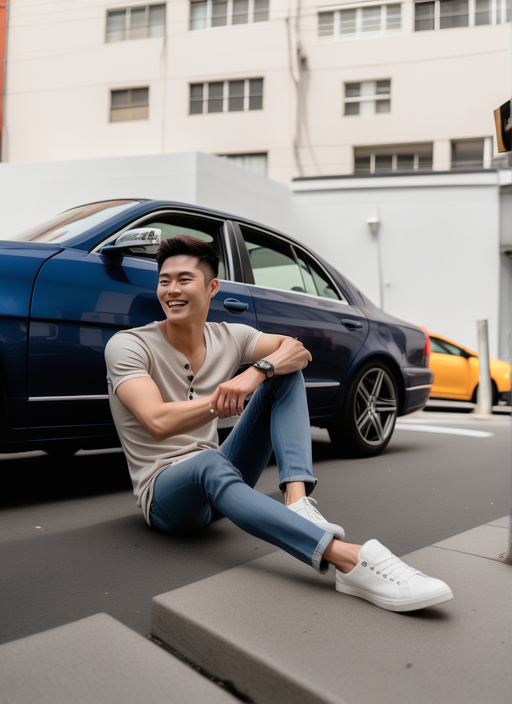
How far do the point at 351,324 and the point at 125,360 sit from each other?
2565mm

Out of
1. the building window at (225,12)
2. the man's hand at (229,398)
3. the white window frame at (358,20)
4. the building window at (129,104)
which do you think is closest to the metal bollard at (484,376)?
the man's hand at (229,398)

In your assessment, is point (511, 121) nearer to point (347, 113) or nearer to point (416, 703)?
point (416, 703)

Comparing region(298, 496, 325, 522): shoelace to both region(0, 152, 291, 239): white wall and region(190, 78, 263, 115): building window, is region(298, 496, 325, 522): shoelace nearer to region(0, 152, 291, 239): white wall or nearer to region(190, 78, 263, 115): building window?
region(0, 152, 291, 239): white wall

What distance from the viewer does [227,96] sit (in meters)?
20.8

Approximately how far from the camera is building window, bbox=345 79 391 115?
806 inches

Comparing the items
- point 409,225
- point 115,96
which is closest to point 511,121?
point 409,225

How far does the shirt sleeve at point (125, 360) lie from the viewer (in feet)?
7.73

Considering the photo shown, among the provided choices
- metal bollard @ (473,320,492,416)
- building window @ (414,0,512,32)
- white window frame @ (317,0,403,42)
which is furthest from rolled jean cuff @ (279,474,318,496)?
building window @ (414,0,512,32)

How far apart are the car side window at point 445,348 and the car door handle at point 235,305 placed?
776 centimetres

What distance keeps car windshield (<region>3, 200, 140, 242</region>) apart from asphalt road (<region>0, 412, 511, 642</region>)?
1.39 meters

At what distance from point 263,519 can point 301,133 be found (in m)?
20.0

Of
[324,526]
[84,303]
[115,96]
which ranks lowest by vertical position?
[324,526]

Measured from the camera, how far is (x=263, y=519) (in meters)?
1.96

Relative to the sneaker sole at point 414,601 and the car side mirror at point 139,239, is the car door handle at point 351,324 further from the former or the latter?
the sneaker sole at point 414,601
